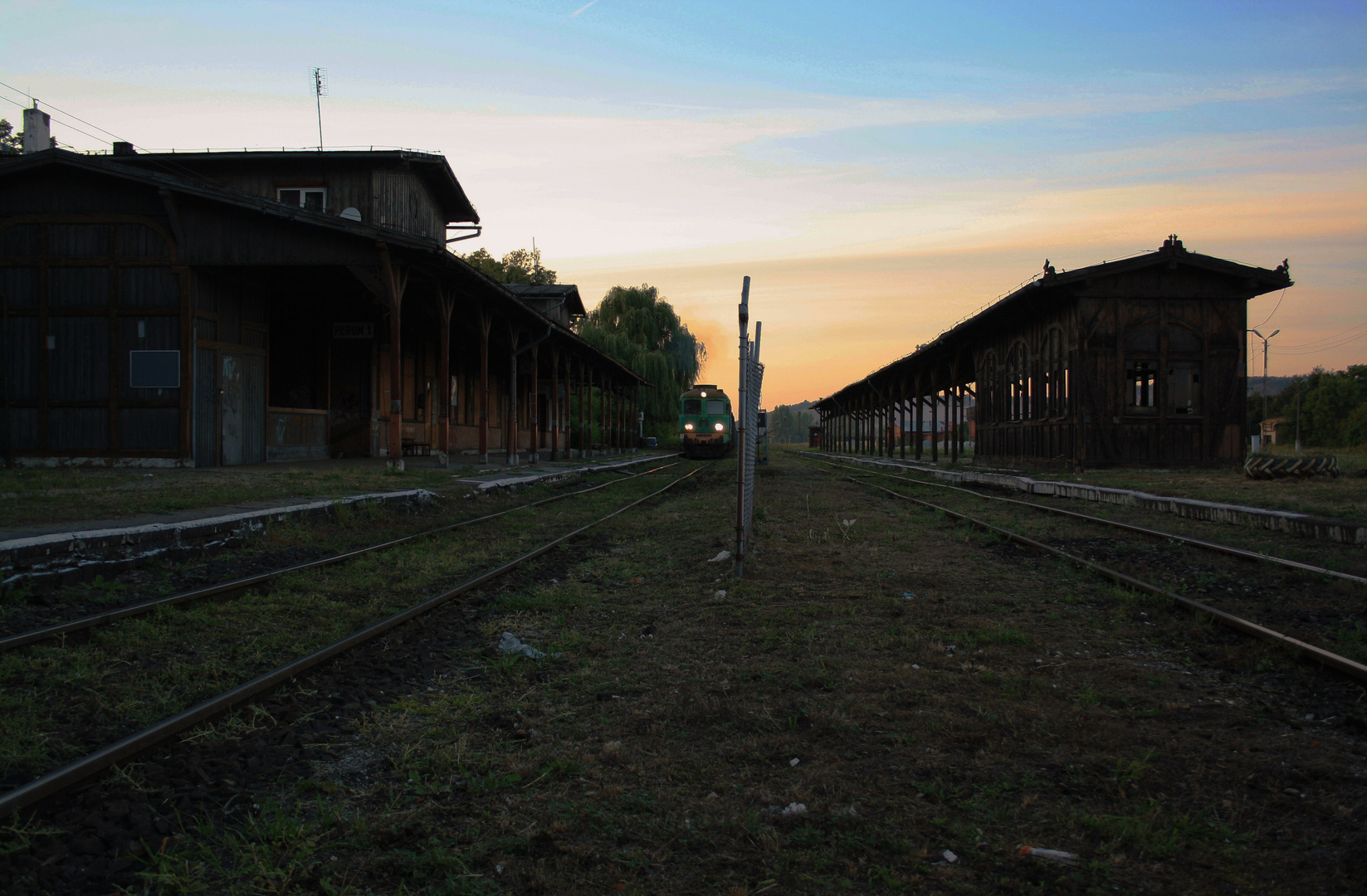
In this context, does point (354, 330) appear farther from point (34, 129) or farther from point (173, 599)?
point (173, 599)

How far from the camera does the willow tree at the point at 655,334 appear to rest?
160 ft

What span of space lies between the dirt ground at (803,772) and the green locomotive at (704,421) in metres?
31.5

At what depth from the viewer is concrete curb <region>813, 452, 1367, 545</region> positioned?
8.62m

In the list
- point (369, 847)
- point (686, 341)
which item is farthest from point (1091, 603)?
point (686, 341)

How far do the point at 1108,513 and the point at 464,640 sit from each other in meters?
10.2

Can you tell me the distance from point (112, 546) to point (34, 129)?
63.3 feet

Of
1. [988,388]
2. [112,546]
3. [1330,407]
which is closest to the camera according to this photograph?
[112,546]

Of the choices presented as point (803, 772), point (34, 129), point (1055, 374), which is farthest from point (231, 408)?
point (1055, 374)

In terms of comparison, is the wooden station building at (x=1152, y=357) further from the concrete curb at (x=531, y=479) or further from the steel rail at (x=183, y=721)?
the steel rail at (x=183, y=721)

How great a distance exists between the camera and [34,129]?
1995 cm

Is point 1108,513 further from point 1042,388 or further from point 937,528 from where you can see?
point 1042,388

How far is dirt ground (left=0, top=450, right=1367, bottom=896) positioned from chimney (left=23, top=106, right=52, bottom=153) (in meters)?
22.1

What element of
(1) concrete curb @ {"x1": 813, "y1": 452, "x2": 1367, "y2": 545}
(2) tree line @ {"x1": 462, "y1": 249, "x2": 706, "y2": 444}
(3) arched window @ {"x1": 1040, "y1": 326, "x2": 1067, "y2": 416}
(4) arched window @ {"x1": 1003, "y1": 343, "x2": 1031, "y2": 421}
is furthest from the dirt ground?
(2) tree line @ {"x1": 462, "y1": 249, "x2": 706, "y2": 444}

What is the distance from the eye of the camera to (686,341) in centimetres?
5044
